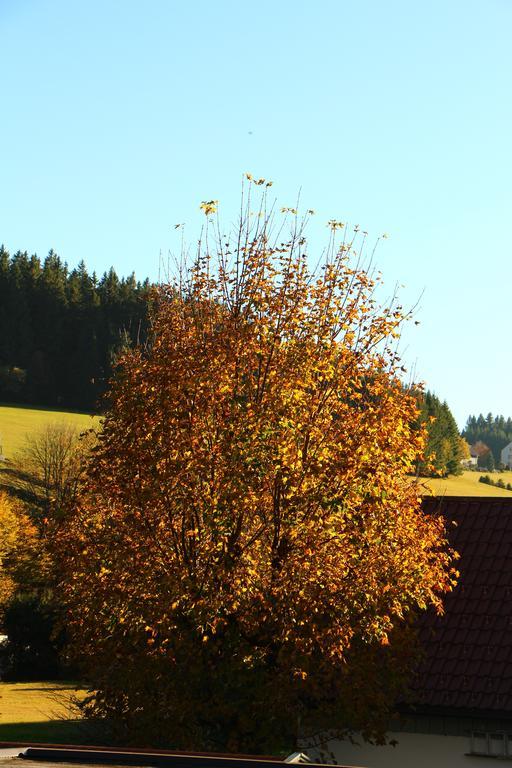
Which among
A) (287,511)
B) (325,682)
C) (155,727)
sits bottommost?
(155,727)

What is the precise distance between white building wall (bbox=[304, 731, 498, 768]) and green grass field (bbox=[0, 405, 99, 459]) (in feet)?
236

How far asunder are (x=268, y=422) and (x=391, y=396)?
261cm

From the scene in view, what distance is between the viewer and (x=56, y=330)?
119500 mm

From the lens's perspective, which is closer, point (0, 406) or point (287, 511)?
point (287, 511)

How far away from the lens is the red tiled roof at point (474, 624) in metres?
16.4

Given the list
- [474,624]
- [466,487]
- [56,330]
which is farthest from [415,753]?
[56,330]

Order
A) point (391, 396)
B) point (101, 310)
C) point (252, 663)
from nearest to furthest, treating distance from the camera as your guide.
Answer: point (252, 663) → point (391, 396) → point (101, 310)

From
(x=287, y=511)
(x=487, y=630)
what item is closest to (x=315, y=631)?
(x=287, y=511)

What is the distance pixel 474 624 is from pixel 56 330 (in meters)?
106

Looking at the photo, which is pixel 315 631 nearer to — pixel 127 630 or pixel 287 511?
pixel 287 511

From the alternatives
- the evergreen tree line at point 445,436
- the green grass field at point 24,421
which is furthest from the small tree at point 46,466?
the evergreen tree line at point 445,436

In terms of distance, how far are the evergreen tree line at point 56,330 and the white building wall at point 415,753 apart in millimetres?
91490

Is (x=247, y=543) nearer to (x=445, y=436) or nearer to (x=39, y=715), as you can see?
(x=39, y=715)

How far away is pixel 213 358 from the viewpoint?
1559cm
